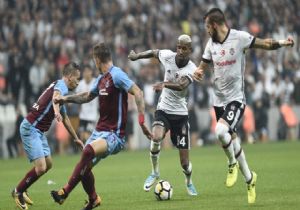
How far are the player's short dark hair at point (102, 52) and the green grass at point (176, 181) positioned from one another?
2.51 m

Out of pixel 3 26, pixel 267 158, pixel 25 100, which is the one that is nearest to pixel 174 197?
pixel 267 158

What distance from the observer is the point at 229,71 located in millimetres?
13961

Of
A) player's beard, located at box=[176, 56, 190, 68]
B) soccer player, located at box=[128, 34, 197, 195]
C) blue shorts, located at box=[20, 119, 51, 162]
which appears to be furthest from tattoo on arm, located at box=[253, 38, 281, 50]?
blue shorts, located at box=[20, 119, 51, 162]

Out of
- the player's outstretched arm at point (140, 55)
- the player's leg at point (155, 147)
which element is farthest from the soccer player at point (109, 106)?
the player's leg at point (155, 147)

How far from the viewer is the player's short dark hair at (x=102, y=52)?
1271cm

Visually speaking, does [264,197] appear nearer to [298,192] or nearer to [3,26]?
[298,192]

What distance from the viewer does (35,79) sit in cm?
2973

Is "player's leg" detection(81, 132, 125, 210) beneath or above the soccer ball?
above

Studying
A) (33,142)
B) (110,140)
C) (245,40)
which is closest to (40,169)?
(33,142)

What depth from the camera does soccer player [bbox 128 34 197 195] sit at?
15750 millimetres

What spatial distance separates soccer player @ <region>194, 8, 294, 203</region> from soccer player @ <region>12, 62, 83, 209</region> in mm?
2177

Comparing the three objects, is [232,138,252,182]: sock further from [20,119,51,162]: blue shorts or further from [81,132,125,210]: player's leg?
[20,119,51,162]: blue shorts

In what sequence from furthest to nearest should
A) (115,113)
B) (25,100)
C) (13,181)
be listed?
(25,100) < (13,181) < (115,113)

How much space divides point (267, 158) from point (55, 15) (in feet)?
39.0
